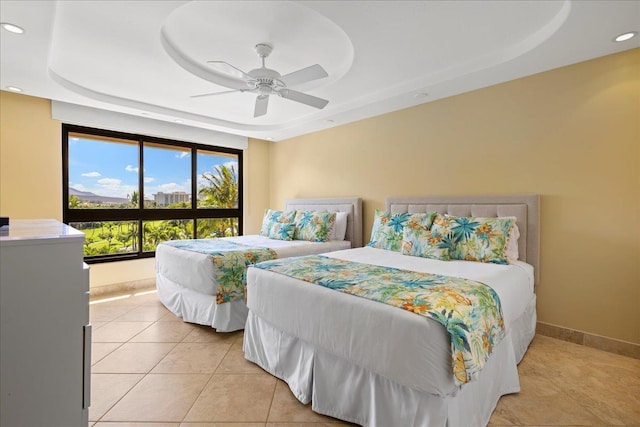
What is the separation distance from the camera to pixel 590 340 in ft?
8.32

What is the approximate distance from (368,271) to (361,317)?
0.59m

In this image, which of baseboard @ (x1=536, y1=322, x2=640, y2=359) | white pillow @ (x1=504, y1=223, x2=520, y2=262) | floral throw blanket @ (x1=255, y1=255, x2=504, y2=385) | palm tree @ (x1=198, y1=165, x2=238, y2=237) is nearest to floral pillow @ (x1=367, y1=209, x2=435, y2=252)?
white pillow @ (x1=504, y1=223, x2=520, y2=262)

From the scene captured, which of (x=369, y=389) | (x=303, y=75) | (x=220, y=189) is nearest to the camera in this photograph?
(x=369, y=389)

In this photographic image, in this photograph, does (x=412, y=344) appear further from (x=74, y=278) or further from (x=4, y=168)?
(x=4, y=168)

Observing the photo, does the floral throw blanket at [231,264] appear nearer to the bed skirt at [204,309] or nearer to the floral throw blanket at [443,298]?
the bed skirt at [204,309]

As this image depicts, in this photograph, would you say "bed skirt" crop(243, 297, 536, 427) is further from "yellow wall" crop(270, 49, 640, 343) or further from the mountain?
the mountain

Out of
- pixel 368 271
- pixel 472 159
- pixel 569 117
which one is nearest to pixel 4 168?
pixel 368 271

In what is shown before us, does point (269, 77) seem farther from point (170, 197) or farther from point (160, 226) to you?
point (160, 226)

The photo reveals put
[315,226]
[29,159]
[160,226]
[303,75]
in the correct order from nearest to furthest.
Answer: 1. [303,75]
2. [29,159]
3. [315,226]
4. [160,226]

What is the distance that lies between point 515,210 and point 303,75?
222 cm

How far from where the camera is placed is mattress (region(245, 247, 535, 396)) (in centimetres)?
132

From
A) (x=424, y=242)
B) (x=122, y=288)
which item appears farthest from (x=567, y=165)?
(x=122, y=288)

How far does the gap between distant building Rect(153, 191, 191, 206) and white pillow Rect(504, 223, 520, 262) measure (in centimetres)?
444

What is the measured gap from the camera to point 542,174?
2.75 m
